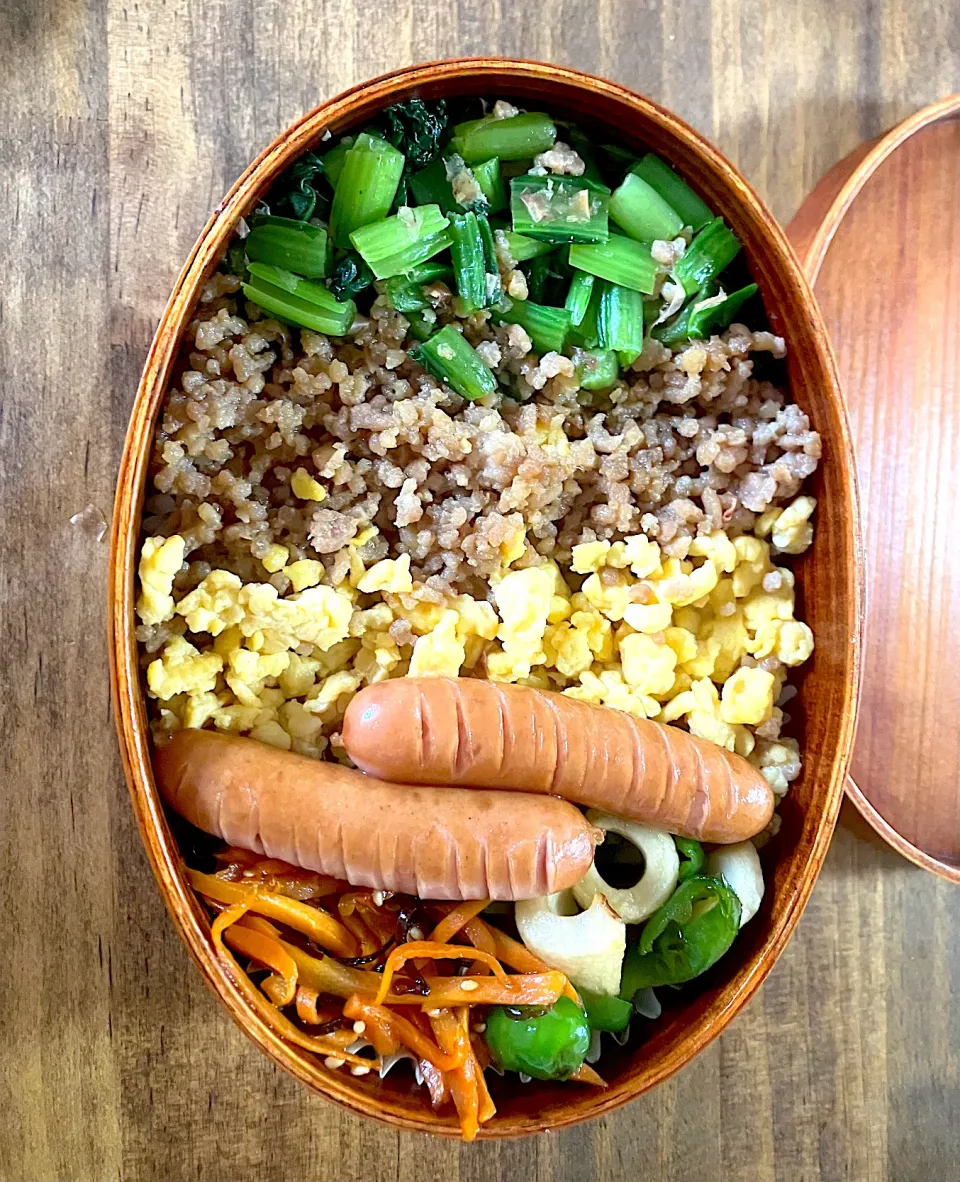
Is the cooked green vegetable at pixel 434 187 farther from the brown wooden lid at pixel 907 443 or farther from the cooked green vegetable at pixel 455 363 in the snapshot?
the brown wooden lid at pixel 907 443

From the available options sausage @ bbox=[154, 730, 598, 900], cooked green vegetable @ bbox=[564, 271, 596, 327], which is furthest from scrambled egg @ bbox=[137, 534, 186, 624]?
cooked green vegetable @ bbox=[564, 271, 596, 327]

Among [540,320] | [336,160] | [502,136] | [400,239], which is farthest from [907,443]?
[336,160]

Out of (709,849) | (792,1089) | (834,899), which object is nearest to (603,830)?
(709,849)

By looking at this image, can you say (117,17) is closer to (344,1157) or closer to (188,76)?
(188,76)

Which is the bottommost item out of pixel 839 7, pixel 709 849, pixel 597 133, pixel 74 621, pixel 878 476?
pixel 709 849

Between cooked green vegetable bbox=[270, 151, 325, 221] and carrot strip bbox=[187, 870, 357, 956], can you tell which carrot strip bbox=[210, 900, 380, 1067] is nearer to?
carrot strip bbox=[187, 870, 357, 956]

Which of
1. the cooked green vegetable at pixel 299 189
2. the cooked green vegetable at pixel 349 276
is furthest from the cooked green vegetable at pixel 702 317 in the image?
the cooked green vegetable at pixel 299 189
